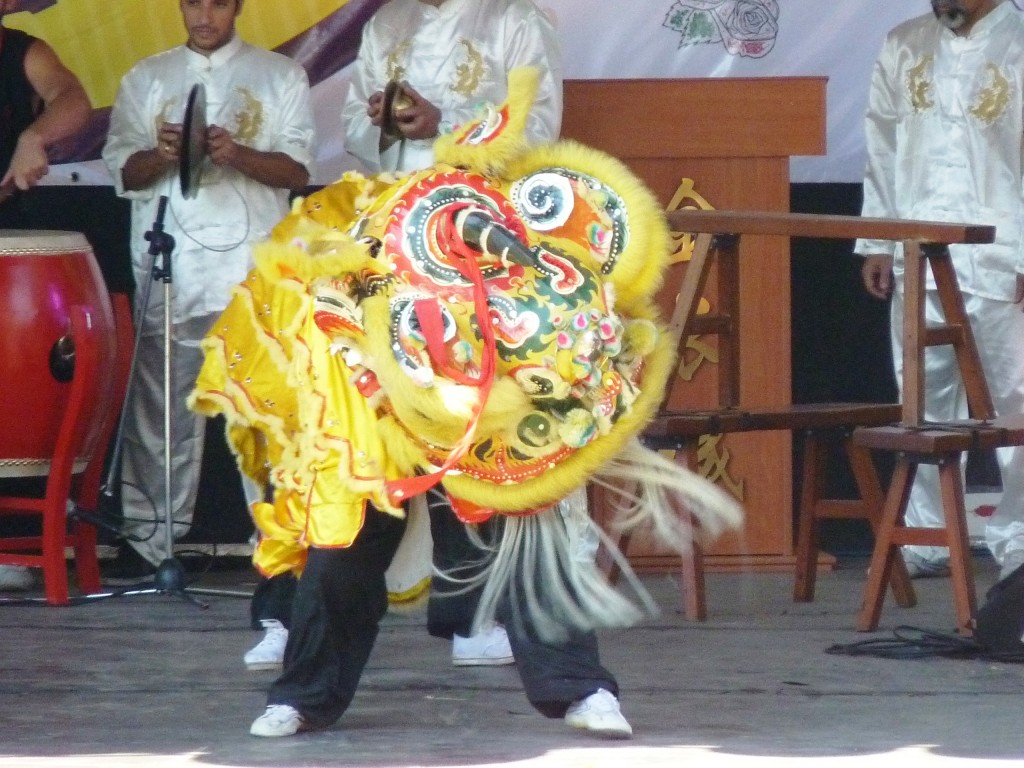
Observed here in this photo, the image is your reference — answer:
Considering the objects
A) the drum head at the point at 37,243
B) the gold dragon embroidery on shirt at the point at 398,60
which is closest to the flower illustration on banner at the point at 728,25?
the gold dragon embroidery on shirt at the point at 398,60

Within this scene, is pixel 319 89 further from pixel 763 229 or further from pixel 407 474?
pixel 407 474

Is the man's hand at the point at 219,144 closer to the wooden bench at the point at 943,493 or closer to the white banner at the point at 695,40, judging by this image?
the white banner at the point at 695,40

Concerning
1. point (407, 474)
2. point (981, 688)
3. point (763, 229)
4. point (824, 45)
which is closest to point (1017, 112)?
point (824, 45)

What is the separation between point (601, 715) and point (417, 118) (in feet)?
4.96

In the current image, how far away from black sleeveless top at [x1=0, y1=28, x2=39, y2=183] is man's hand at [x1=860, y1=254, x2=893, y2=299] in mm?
2203

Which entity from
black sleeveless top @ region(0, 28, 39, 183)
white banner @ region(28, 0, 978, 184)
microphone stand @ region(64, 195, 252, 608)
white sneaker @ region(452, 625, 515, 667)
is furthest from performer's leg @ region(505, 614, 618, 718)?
black sleeveless top @ region(0, 28, 39, 183)

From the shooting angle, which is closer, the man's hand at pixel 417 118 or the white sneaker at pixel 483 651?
the white sneaker at pixel 483 651

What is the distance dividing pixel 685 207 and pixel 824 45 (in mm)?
671

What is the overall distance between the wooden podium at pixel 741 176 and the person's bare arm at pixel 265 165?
70 cm

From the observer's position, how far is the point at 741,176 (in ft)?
15.0

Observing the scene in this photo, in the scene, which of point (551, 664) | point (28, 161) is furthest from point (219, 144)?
point (551, 664)

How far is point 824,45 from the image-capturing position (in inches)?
189

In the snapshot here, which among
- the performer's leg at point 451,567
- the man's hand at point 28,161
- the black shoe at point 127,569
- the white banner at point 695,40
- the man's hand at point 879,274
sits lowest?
the black shoe at point 127,569

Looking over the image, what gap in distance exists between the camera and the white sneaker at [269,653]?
3564 millimetres
